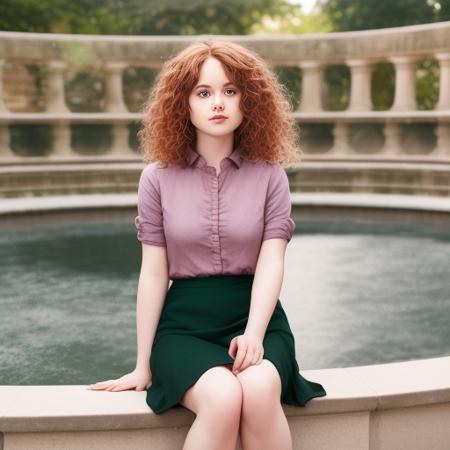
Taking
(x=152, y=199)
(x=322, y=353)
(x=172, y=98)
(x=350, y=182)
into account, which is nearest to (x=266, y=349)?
(x=152, y=199)

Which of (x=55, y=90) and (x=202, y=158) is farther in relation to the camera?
(x=55, y=90)

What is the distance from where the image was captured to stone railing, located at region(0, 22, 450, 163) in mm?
13578

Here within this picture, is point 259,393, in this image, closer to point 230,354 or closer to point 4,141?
point 230,354

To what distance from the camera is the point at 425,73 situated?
24406 mm

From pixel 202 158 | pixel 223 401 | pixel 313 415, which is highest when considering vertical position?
pixel 202 158

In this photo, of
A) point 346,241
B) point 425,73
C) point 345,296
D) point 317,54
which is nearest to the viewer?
point 345,296

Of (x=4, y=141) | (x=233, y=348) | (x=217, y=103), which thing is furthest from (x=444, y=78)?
(x=233, y=348)

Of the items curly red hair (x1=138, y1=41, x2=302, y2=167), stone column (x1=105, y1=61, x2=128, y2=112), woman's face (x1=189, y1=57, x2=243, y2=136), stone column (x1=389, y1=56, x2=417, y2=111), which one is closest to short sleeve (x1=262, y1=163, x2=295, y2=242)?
curly red hair (x1=138, y1=41, x2=302, y2=167)

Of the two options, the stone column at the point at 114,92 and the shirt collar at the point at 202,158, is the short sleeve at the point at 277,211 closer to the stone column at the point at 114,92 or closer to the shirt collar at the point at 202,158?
the shirt collar at the point at 202,158

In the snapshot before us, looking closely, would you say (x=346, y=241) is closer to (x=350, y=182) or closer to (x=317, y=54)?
(x=350, y=182)

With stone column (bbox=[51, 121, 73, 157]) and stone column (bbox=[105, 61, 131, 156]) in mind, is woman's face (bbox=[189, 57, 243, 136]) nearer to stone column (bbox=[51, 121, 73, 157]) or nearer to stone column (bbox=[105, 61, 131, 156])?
stone column (bbox=[51, 121, 73, 157])

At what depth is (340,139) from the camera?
14734 millimetres

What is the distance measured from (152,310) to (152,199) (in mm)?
422

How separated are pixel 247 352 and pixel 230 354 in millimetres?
84
